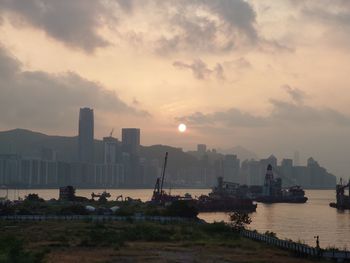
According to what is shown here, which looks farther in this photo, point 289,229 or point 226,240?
point 289,229

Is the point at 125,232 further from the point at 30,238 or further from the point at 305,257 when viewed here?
the point at 305,257

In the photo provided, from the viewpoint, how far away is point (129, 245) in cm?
6366

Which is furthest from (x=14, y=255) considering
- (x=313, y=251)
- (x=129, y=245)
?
(x=313, y=251)

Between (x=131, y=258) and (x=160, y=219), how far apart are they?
44358mm

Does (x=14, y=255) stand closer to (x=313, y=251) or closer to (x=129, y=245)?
(x=129, y=245)

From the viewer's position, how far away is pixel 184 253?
189 ft

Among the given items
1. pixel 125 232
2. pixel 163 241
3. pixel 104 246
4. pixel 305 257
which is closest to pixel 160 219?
pixel 125 232

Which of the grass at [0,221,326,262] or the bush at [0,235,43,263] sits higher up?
the bush at [0,235,43,263]

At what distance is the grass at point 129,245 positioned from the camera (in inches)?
2099

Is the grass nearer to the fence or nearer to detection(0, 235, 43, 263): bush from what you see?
detection(0, 235, 43, 263): bush

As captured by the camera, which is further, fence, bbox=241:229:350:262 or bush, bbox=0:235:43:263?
fence, bbox=241:229:350:262

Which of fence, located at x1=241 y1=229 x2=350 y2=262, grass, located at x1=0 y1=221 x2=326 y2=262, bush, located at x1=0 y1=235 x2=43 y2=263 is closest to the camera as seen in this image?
bush, located at x1=0 y1=235 x2=43 y2=263

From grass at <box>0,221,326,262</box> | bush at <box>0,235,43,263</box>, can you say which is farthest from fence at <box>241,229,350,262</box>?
bush at <box>0,235,43,263</box>

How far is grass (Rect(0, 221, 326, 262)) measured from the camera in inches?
2099
